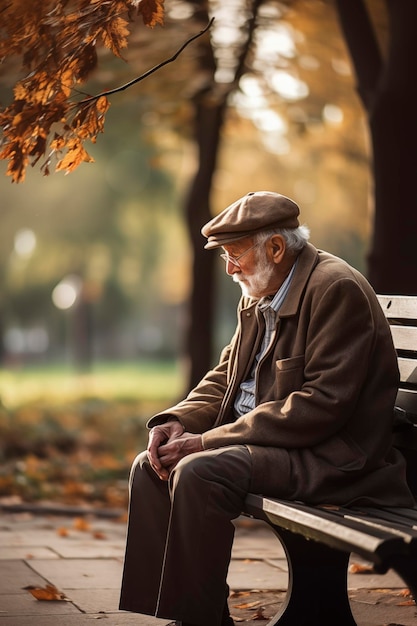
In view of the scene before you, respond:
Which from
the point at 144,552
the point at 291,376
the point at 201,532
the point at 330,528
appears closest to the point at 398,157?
the point at 291,376

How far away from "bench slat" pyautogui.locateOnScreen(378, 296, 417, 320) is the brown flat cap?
0.69m

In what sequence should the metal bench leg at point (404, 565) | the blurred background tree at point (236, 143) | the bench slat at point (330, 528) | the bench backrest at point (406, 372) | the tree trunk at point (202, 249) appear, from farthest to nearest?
the tree trunk at point (202, 249), the blurred background tree at point (236, 143), the bench backrest at point (406, 372), the metal bench leg at point (404, 565), the bench slat at point (330, 528)

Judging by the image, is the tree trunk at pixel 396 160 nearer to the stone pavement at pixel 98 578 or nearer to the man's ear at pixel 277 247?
Answer: the stone pavement at pixel 98 578

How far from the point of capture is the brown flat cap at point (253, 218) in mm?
4375

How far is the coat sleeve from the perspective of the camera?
4.09 m

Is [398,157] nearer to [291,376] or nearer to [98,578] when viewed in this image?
[98,578]

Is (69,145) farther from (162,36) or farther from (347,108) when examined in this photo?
(347,108)

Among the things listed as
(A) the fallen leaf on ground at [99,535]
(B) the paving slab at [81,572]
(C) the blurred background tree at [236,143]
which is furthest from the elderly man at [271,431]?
(C) the blurred background tree at [236,143]

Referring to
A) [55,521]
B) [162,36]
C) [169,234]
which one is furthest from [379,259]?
[169,234]

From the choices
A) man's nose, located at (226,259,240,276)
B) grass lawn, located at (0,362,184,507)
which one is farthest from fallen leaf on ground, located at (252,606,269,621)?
grass lawn, located at (0,362,184,507)

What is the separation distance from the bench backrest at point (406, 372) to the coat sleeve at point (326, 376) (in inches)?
17.8

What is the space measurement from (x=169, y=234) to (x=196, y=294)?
92.8 ft

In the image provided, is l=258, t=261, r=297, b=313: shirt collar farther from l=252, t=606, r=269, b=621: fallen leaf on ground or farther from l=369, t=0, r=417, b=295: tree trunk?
l=369, t=0, r=417, b=295: tree trunk

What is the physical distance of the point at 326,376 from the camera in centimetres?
409
